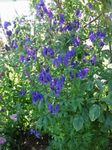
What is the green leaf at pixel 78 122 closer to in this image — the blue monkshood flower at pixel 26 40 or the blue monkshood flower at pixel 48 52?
the blue monkshood flower at pixel 48 52

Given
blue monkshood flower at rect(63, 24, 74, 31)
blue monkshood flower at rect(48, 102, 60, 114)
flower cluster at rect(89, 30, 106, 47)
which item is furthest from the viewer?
blue monkshood flower at rect(63, 24, 74, 31)

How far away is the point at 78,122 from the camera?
116 inches

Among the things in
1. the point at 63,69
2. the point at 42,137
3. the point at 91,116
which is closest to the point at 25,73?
the point at 63,69

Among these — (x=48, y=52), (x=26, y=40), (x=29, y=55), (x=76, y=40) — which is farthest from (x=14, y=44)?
(x=76, y=40)

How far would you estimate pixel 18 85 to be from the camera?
3607mm

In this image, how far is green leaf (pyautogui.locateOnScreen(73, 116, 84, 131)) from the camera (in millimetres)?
2930

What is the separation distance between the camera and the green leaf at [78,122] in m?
2.93

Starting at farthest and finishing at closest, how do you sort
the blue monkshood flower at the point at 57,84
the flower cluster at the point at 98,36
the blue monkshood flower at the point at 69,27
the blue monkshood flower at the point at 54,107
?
the blue monkshood flower at the point at 69,27, the flower cluster at the point at 98,36, the blue monkshood flower at the point at 54,107, the blue monkshood flower at the point at 57,84

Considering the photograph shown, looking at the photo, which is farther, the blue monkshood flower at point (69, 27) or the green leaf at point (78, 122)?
the blue monkshood flower at point (69, 27)

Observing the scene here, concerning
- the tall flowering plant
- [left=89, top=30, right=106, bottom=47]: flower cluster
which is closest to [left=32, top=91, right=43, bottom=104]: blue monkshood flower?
the tall flowering plant

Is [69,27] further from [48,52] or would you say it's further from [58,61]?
[58,61]

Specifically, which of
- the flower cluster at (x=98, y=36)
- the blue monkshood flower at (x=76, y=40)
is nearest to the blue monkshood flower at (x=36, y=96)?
the blue monkshood flower at (x=76, y=40)

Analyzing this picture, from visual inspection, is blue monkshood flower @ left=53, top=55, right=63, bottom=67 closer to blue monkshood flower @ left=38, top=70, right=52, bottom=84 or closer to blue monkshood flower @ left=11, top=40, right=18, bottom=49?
blue monkshood flower @ left=38, top=70, right=52, bottom=84

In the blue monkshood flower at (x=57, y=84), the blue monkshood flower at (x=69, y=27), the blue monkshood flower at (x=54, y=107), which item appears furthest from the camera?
the blue monkshood flower at (x=69, y=27)
